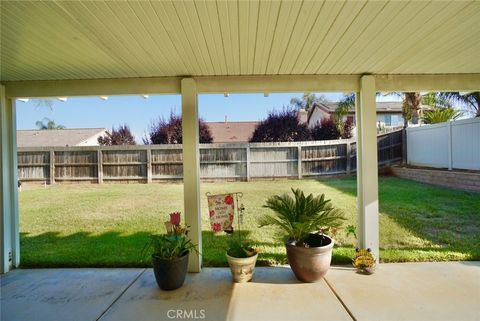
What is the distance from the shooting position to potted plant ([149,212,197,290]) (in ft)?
9.21

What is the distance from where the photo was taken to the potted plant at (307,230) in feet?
9.51

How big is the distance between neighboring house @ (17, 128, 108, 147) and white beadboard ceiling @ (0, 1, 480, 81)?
13.8m

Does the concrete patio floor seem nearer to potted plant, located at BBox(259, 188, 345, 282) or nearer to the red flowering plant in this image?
potted plant, located at BBox(259, 188, 345, 282)

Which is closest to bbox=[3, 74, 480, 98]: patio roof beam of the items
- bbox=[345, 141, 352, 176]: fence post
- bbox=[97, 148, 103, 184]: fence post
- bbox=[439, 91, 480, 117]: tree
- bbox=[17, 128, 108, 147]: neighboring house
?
bbox=[97, 148, 103, 184]: fence post

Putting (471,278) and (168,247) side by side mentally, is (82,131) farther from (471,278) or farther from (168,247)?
(471,278)

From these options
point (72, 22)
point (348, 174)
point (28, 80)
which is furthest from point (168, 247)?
point (348, 174)

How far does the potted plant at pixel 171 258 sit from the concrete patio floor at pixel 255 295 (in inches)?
4.5

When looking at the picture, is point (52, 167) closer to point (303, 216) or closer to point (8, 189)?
point (8, 189)

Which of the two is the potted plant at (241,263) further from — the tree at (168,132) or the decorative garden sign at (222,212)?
the tree at (168,132)

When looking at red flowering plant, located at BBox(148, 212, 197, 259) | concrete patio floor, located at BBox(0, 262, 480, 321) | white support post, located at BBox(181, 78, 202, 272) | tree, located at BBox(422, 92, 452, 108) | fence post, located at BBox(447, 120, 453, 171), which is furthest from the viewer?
tree, located at BBox(422, 92, 452, 108)

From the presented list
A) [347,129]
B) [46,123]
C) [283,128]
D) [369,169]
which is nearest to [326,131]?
[347,129]

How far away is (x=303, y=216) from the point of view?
3.04 meters

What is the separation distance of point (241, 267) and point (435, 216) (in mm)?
4258

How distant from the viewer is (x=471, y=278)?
9.61 ft
